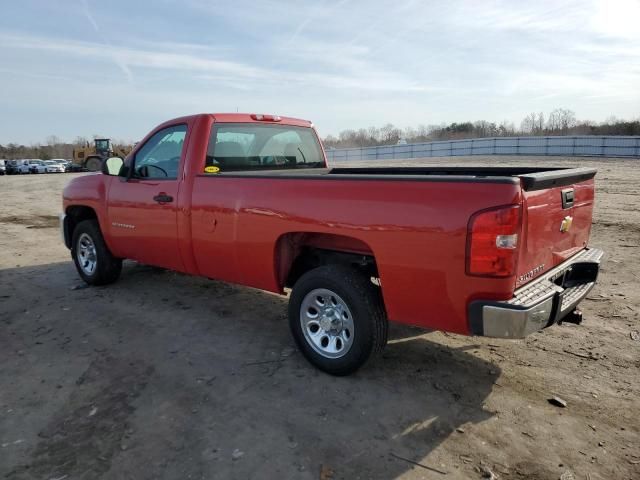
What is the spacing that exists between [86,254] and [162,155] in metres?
2.07

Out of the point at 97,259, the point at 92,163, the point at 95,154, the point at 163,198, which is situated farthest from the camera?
the point at 95,154

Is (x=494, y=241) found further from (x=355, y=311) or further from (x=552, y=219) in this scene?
(x=355, y=311)

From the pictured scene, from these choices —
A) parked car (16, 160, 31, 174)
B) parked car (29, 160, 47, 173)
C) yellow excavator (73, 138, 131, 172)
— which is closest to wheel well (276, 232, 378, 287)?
yellow excavator (73, 138, 131, 172)

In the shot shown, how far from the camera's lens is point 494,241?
2.76 metres

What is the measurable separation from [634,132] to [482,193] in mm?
45213

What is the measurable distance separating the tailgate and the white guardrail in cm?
2778

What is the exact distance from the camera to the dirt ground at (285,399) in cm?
275

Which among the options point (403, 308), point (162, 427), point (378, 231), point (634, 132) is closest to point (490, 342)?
point (403, 308)

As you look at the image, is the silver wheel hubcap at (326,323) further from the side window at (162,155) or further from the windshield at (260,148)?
the side window at (162,155)

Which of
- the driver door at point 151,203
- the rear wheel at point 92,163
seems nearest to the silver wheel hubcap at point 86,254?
the driver door at point 151,203

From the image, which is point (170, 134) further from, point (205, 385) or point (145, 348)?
point (205, 385)

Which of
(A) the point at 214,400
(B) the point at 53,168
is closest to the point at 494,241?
(A) the point at 214,400

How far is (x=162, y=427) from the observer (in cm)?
310

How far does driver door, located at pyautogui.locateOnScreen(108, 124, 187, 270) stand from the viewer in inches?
188
